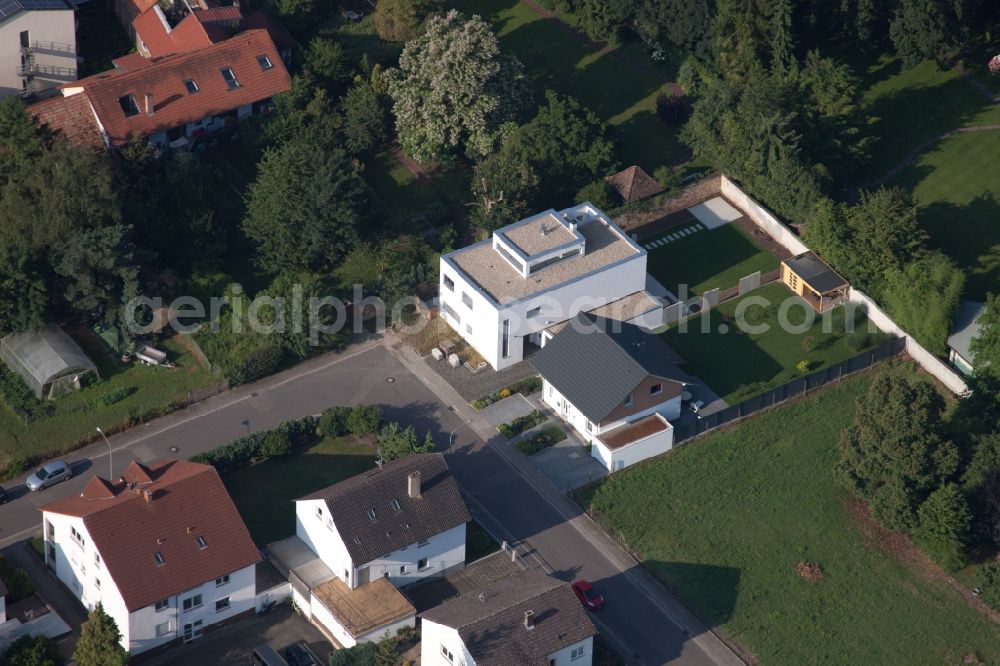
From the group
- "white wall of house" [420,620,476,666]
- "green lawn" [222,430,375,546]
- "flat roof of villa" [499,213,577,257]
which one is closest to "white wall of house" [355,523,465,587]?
"white wall of house" [420,620,476,666]

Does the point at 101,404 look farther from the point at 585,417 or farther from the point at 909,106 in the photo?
the point at 909,106

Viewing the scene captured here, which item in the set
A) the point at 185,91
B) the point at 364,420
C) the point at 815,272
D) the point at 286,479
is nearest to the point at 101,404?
the point at 286,479

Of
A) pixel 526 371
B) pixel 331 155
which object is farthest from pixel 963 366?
pixel 331 155

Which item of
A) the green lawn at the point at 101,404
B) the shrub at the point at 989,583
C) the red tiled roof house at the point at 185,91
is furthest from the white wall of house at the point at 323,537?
the shrub at the point at 989,583

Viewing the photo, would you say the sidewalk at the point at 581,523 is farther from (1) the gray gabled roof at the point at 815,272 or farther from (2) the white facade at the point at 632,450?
(1) the gray gabled roof at the point at 815,272

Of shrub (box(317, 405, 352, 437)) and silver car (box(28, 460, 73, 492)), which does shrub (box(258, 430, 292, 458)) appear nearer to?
shrub (box(317, 405, 352, 437))

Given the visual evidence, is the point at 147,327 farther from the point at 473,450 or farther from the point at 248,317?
the point at 473,450
